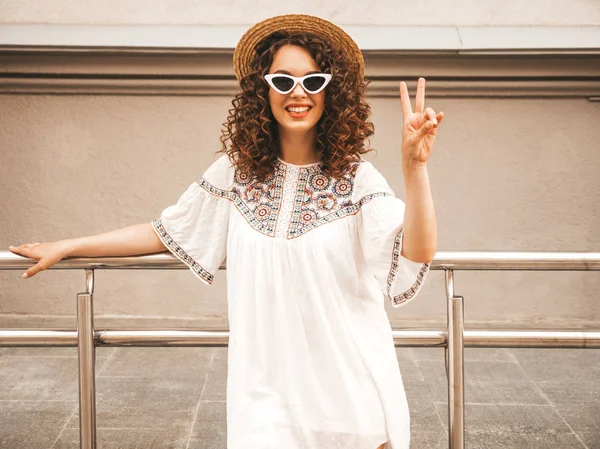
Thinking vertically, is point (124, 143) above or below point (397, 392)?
above

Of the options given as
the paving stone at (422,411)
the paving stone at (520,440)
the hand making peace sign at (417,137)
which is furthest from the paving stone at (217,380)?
the hand making peace sign at (417,137)

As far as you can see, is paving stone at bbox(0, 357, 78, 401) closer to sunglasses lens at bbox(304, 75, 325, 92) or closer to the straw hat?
the straw hat

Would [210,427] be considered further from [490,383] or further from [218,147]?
[218,147]

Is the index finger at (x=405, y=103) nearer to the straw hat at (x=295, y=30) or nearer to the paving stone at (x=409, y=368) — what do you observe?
the straw hat at (x=295, y=30)

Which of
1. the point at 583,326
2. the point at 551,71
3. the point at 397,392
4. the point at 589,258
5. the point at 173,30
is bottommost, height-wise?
the point at 583,326

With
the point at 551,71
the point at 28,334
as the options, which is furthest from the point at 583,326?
the point at 28,334

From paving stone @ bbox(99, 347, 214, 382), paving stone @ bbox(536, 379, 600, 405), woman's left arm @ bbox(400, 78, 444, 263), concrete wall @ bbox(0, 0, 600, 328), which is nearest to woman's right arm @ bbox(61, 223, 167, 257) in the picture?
woman's left arm @ bbox(400, 78, 444, 263)

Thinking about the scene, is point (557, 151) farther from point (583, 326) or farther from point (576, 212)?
point (583, 326)

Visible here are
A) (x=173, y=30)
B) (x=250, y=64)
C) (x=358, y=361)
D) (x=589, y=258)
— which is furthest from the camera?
(x=173, y=30)

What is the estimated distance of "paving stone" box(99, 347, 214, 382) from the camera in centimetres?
390

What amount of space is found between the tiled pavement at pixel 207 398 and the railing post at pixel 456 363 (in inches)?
35.2

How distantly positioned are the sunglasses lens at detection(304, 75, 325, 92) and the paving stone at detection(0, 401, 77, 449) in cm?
212

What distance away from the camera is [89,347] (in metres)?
2.12

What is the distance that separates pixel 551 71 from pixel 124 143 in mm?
3168
